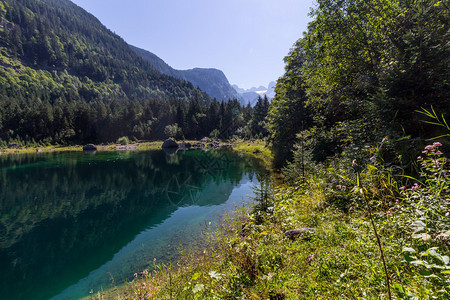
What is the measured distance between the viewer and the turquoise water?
361 inches

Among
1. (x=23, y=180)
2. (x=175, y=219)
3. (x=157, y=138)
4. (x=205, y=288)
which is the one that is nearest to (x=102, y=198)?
(x=175, y=219)

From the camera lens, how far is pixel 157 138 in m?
110

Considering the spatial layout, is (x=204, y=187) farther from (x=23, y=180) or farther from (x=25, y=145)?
(x=25, y=145)

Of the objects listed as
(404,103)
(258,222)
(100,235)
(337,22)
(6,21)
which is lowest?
(100,235)

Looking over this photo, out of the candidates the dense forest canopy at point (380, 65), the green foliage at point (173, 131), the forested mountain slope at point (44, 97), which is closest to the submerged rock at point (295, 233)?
the dense forest canopy at point (380, 65)

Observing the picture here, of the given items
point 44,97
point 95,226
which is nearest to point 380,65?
point 95,226

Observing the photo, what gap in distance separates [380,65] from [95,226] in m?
20.6

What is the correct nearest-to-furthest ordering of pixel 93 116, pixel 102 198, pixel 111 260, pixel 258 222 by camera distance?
1. pixel 258 222
2. pixel 111 260
3. pixel 102 198
4. pixel 93 116

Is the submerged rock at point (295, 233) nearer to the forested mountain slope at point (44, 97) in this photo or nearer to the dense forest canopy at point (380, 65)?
the dense forest canopy at point (380, 65)

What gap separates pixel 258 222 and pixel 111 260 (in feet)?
26.8

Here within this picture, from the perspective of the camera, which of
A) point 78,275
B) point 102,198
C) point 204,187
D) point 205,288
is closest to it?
point 205,288

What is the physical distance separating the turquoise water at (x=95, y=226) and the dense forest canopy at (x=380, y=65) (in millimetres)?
6560

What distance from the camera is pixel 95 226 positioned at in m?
14.5

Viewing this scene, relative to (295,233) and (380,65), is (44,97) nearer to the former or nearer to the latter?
(295,233)
